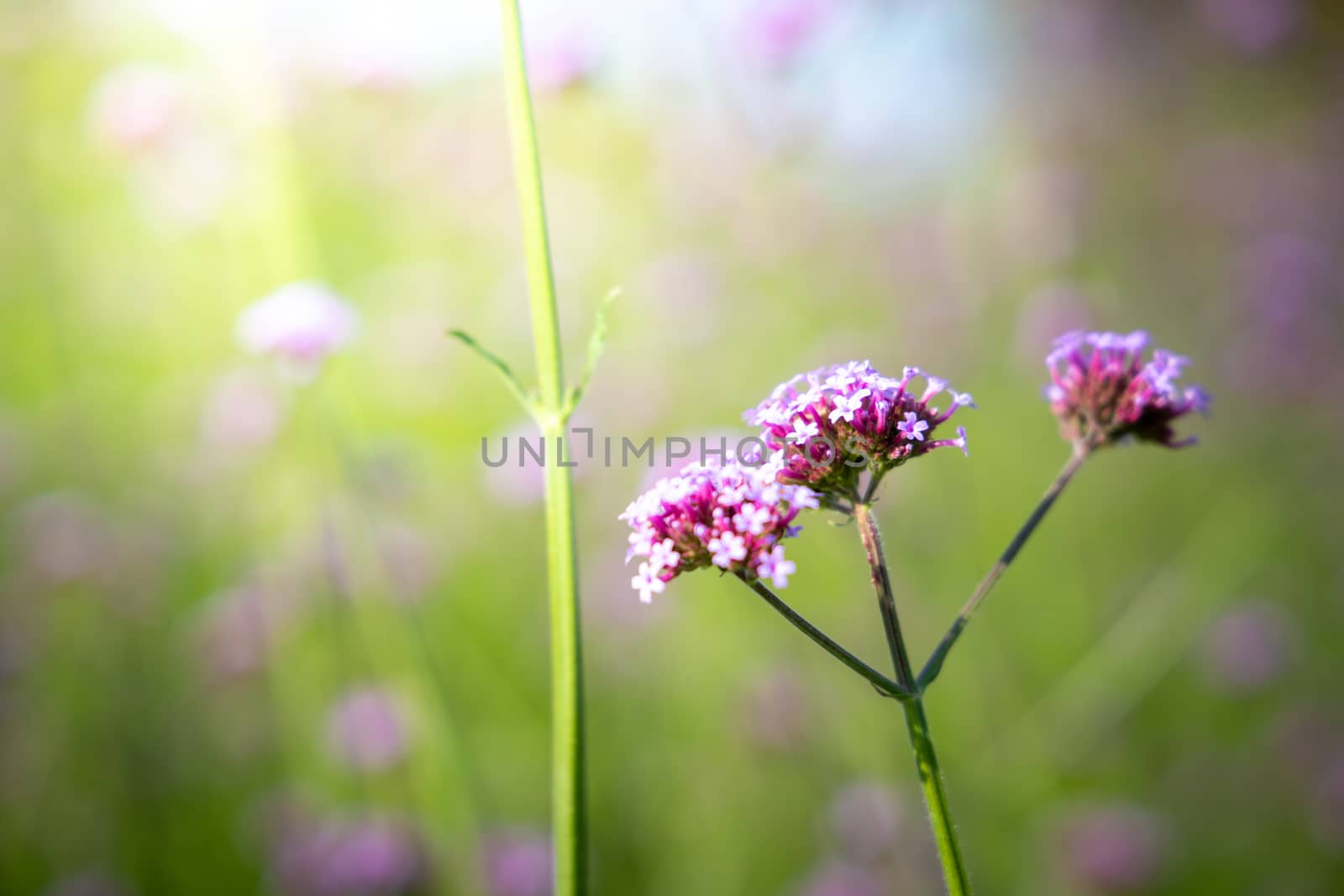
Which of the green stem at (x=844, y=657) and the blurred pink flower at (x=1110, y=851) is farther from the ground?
the green stem at (x=844, y=657)

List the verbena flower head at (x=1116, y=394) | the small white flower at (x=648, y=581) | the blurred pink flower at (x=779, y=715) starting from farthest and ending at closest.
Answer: the blurred pink flower at (x=779, y=715), the verbena flower head at (x=1116, y=394), the small white flower at (x=648, y=581)

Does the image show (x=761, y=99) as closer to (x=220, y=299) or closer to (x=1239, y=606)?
(x=1239, y=606)

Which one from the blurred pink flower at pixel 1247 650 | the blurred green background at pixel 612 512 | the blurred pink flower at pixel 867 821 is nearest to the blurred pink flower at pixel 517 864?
the blurred green background at pixel 612 512

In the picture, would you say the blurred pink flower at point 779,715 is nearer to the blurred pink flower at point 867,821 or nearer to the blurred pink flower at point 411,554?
the blurred pink flower at point 867,821

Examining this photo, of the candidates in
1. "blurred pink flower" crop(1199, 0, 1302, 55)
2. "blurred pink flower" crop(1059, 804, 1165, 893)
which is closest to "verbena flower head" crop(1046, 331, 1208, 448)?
"blurred pink flower" crop(1059, 804, 1165, 893)

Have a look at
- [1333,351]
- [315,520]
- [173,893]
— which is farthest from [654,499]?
[1333,351]

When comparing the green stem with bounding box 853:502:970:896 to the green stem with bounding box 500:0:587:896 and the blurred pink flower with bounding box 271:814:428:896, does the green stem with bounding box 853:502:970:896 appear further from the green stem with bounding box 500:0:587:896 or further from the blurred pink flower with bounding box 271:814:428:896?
the blurred pink flower with bounding box 271:814:428:896
